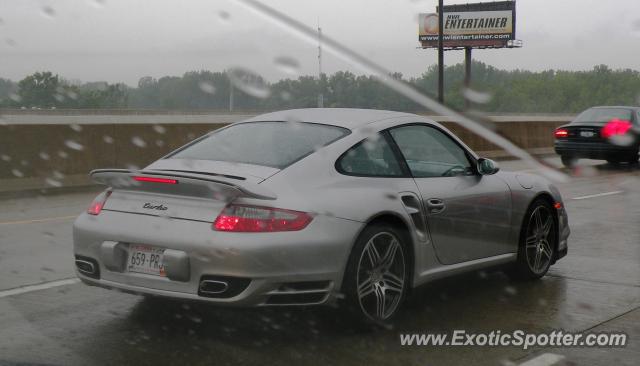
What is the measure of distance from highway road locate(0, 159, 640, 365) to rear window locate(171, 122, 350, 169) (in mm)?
919

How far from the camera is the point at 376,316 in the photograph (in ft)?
16.3

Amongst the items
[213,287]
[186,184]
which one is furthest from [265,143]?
[213,287]

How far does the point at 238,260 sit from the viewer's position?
4418 millimetres

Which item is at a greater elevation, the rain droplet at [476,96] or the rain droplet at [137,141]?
the rain droplet at [476,96]

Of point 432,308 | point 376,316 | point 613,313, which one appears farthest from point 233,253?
point 613,313

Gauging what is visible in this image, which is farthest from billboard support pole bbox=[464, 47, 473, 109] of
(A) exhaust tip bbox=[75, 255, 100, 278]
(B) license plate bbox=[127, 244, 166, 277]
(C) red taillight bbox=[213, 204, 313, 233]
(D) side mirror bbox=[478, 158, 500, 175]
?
(D) side mirror bbox=[478, 158, 500, 175]

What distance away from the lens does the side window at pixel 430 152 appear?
18.7 feet

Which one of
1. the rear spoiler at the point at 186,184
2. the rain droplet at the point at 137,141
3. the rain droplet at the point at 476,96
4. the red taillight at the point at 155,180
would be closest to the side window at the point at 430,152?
the rear spoiler at the point at 186,184

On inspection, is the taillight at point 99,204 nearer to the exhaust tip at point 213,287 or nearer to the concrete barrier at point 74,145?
the exhaust tip at point 213,287

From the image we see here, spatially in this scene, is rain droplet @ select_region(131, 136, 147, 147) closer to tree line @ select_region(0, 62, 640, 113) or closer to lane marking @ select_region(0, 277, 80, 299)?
lane marking @ select_region(0, 277, 80, 299)

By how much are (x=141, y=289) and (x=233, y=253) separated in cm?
64

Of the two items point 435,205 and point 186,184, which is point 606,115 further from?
point 186,184

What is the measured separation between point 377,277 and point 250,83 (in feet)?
6.66

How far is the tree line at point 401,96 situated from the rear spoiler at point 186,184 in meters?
0.56
